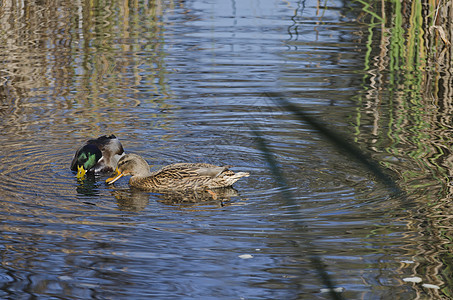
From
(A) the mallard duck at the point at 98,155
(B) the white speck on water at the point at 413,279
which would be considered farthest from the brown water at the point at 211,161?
(A) the mallard duck at the point at 98,155

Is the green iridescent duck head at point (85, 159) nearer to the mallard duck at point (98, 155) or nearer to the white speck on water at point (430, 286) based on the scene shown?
the mallard duck at point (98, 155)

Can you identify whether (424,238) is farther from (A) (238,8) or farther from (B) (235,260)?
(A) (238,8)

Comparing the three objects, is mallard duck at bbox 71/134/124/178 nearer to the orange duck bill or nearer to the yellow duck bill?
the yellow duck bill

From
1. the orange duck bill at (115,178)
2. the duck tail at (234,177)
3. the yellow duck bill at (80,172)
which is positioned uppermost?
the duck tail at (234,177)

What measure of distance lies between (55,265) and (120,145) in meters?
2.71

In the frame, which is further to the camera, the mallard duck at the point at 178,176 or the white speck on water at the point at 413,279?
the mallard duck at the point at 178,176

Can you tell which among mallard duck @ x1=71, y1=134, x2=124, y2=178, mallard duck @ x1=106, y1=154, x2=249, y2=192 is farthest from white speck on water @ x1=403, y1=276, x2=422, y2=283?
mallard duck @ x1=71, y1=134, x2=124, y2=178

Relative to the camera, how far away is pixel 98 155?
7.52 m

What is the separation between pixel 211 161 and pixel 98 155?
111 centimetres

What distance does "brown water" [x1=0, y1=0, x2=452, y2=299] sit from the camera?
197 inches

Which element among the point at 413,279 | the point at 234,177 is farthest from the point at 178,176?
the point at 413,279

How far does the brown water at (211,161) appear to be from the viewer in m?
5.00

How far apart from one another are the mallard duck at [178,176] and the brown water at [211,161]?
174 mm

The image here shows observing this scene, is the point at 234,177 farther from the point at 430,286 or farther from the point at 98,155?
the point at 430,286
